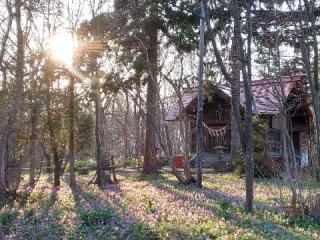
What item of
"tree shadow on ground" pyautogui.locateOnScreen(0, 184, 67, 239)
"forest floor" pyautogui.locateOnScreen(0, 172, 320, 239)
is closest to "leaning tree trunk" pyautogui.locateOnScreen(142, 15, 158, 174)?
"forest floor" pyautogui.locateOnScreen(0, 172, 320, 239)

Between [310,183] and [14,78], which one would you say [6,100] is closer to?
[14,78]

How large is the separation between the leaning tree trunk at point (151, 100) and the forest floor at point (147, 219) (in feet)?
28.0

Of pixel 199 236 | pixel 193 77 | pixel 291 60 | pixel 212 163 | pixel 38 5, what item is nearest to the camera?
pixel 199 236

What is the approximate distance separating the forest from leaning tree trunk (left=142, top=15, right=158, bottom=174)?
72mm

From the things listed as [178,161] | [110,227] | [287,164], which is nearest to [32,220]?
[110,227]

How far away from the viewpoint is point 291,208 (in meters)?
10.7

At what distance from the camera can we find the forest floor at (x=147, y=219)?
339 inches

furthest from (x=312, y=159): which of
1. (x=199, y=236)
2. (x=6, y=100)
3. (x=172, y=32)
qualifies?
(x=172, y=32)

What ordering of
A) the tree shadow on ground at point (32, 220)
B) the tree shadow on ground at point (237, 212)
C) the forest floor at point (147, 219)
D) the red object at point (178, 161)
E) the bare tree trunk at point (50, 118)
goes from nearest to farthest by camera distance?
the forest floor at point (147, 219), the tree shadow on ground at point (237, 212), the tree shadow on ground at point (32, 220), the bare tree trunk at point (50, 118), the red object at point (178, 161)

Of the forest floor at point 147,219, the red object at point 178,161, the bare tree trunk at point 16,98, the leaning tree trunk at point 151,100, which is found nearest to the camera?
the forest floor at point 147,219

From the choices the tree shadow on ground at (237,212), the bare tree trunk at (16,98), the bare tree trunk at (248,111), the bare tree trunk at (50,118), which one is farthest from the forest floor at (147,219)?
the bare tree trunk at (50,118)

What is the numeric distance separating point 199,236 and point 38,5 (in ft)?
29.1

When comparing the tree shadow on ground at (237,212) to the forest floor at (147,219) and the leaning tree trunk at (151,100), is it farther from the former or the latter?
the leaning tree trunk at (151,100)

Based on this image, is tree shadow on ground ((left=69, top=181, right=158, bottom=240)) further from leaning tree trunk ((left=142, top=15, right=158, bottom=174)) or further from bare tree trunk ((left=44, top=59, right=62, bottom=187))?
leaning tree trunk ((left=142, top=15, right=158, bottom=174))
